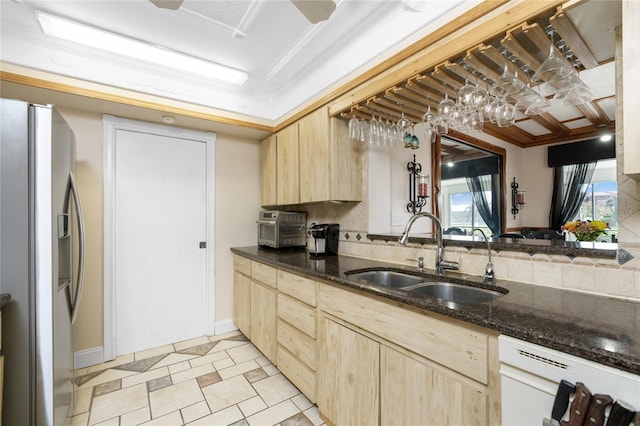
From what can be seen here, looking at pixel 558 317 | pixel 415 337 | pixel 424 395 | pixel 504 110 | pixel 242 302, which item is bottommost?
pixel 242 302

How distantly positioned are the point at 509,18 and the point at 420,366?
152cm

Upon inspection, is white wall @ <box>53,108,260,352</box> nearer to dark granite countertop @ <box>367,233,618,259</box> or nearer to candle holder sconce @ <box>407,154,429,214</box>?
candle holder sconce @ <box>407,154,429,214</box>

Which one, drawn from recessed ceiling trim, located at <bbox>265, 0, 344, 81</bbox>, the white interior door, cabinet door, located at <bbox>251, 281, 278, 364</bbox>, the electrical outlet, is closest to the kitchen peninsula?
cabinet door, located at <bbox>251, 281, 278, 364</bbox>

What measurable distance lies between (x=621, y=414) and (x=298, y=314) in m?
1.56

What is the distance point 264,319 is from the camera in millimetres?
2428

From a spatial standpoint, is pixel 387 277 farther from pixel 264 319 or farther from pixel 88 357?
pixel 88 357

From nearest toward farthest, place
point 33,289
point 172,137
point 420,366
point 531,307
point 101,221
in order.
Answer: point 531,307 → point 420,366 → point 33,289 → point 101,221 → point 172,137

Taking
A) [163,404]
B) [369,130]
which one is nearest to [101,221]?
[163,404]

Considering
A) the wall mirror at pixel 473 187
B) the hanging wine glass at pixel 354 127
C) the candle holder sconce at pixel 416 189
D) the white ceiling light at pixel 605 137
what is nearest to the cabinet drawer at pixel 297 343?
the hanging wine glass at pixel 354 127

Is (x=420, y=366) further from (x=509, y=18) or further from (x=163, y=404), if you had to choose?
(x=163, y=404)

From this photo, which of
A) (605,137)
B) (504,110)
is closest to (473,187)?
(605,137)

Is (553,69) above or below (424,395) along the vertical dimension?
above

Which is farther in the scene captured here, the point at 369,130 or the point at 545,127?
the point at 545,127

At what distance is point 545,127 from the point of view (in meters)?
3.88
